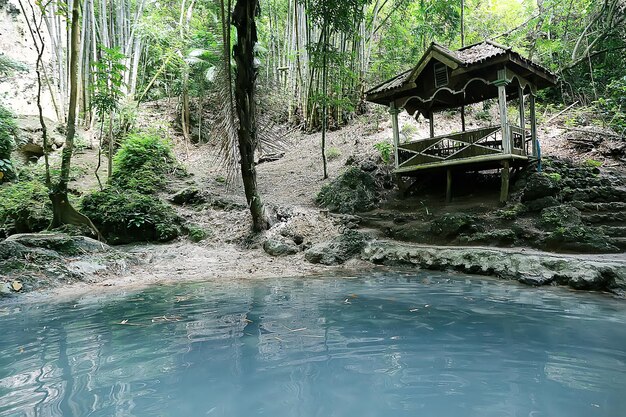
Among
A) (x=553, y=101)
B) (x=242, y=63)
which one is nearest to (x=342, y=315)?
(x=242, y=63)

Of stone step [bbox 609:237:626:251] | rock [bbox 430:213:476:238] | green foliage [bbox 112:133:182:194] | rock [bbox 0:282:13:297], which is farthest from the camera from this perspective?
green foliage [bbox 112:133:182:194]

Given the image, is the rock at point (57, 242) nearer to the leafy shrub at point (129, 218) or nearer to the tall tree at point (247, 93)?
the leafy shrub at point (129, 218)

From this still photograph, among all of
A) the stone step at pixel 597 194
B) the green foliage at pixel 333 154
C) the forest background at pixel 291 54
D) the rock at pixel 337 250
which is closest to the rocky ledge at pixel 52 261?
the forest background at pixel 291 54

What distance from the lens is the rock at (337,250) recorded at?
756cm

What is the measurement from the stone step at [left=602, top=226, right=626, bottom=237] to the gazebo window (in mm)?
4789

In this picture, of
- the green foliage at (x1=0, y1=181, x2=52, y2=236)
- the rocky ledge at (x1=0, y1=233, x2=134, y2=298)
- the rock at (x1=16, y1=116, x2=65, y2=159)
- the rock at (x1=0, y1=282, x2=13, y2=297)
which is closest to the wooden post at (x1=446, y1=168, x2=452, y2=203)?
the rocky ledge at (x1=0, y1=233, x2=134, y2=298)

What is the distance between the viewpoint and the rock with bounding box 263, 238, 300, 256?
796 cm

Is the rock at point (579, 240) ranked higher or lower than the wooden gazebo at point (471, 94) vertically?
lower

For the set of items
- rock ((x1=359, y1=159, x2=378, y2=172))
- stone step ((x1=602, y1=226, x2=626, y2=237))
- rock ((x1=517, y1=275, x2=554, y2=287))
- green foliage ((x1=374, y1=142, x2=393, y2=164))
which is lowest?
rock ((x1=517, y1=275, x2=554, y2=287))

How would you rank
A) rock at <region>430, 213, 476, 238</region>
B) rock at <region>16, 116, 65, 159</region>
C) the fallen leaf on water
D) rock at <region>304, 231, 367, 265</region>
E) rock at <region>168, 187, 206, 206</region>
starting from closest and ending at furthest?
1. the fallen leaf on water
2. rock at <region>304, 231, 367, 265</region>
3. rock at <region>430, 213, 476, 238</region>
4. rock at <region>168, 187, 206, 206</region>
5. rock at <region>16, 116, 65, 159</region>

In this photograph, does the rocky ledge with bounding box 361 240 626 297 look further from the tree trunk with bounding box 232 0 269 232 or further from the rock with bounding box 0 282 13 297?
the rock with bounding box 0 282 13 297

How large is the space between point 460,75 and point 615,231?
15.5 feet

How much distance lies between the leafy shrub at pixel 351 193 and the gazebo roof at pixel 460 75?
226 centimetres

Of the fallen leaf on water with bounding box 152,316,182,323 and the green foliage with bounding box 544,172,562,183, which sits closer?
the fallen leaf on water with bounding box 152,316,182,323
